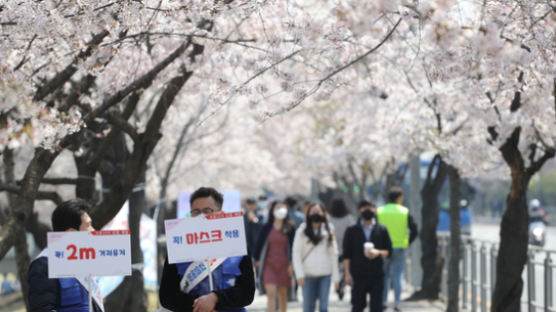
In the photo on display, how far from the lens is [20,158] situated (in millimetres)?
22719

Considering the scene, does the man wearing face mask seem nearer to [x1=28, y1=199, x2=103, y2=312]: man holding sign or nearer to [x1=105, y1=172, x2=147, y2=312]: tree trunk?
[x1=105, y1=172, x2=147, y2=312]: tree trunk

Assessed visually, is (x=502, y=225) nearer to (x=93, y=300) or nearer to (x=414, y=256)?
(x=93, y=300)

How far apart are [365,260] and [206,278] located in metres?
5.75

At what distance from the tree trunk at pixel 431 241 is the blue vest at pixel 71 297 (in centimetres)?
1136

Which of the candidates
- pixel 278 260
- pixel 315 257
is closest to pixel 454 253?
pixel 278 260

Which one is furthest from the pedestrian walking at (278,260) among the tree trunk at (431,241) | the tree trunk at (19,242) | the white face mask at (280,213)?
the tree trunk at (431,241)

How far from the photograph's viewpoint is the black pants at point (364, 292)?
11.1m

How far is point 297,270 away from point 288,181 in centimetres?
4231

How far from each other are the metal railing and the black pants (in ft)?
6.31

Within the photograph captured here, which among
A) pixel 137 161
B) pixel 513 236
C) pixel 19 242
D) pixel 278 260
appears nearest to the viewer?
pixel 137 161

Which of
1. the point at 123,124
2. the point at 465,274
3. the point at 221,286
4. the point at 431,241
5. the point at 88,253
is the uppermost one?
the point at 123,124

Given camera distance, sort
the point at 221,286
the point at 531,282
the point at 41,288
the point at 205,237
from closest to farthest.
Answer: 1. the point at 41,288
2. the point at 205,237
3. the point at 221,286
4. the point at 531,282

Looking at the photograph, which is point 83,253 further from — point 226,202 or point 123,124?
point 226,202

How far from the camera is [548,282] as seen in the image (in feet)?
35.4
